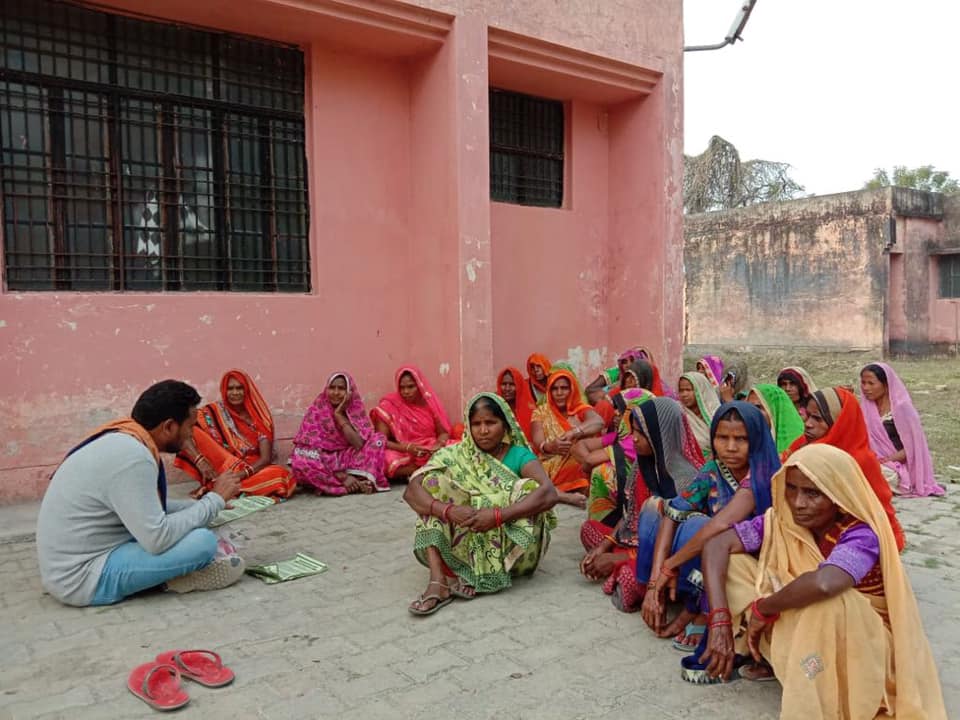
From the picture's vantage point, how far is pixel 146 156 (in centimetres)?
641

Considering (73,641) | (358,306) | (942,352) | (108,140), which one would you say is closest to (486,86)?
(358,306)

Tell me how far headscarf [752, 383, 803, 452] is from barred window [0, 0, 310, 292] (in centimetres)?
440

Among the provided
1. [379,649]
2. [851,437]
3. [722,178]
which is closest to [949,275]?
[722,178]

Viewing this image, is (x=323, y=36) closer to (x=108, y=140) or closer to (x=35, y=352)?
(x=108, y=140)

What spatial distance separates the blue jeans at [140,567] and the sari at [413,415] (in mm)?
3199

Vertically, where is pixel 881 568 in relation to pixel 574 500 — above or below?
above

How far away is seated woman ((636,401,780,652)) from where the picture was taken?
3.12m

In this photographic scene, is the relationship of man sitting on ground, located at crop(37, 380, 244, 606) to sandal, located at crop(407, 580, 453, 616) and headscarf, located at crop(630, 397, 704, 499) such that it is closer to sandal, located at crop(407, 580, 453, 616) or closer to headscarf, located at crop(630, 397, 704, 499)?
sandal, located at crop(407, 580, 453, 616)

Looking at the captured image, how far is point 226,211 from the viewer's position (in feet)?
22.5

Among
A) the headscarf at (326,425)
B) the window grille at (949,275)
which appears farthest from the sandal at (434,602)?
the window grille at (949,275)

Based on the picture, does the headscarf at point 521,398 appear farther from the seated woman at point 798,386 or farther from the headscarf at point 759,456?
the headscarf at point 759,456

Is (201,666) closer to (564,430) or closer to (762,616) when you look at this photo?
(762,616)

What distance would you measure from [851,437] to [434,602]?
247 cm

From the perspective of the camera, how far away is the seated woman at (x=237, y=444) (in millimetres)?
6031
